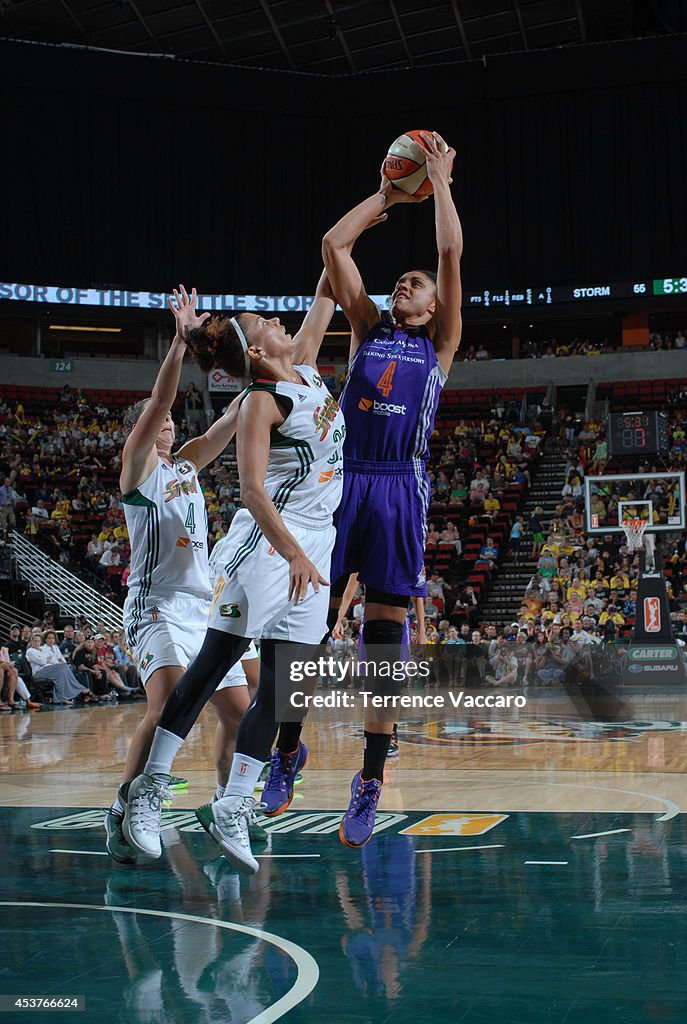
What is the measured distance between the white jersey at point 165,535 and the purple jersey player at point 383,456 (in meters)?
1.02

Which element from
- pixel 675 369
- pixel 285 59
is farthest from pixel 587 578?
pixel 285 59

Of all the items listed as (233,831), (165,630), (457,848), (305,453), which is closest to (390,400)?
(305,453)

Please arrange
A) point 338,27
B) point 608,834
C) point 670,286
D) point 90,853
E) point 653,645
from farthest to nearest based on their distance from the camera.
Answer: point 338,27 < point 670,286 < point 653,645 < point 608,834 < point 90,853

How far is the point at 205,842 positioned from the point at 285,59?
28.7m

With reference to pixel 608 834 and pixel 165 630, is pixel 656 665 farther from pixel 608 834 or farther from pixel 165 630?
pixel 165 630

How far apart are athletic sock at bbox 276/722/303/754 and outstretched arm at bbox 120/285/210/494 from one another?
136 centimetres

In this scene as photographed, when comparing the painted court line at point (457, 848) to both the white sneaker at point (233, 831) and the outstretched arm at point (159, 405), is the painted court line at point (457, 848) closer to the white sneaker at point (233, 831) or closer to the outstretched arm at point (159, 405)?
the white sneaker at point (233, 831)

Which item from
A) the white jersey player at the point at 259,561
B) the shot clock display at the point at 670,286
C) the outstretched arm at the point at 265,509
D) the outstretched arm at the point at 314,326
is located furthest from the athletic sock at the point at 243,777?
the shot clock display at the point at 670,286

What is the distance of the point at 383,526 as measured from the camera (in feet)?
15.3

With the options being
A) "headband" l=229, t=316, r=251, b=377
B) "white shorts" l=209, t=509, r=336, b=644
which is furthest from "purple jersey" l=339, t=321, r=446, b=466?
"headband" l=229, t=316, r=251, b=377

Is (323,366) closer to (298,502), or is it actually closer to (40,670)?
(40,670)

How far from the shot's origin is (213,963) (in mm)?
3631

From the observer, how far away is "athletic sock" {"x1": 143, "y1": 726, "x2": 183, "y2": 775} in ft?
14.5

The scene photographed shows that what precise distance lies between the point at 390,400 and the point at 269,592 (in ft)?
3.28
